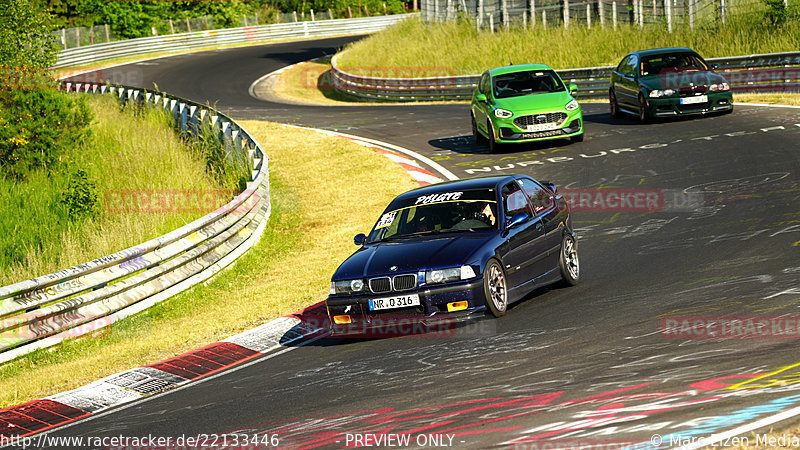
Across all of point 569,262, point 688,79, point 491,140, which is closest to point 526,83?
point 491,140

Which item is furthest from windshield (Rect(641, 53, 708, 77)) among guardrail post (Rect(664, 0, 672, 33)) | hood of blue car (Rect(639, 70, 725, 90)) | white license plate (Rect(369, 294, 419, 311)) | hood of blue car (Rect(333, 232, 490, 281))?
white license plate (Rect(369, 294, 419, 311))

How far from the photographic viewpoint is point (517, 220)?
10.2m

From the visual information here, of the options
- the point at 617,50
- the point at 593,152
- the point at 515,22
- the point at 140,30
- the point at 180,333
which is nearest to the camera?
the point at 180,333

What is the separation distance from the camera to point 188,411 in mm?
7828

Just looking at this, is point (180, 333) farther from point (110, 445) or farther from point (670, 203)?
point (670, 203)

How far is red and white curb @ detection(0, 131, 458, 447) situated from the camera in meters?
8.43

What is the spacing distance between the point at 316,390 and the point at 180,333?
3.66m

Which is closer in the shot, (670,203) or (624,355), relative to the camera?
(624,355)

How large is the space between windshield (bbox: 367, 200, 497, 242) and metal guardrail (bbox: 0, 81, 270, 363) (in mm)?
3379

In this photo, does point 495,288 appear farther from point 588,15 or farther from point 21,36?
point 588,15

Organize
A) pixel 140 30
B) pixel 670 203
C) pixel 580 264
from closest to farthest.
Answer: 1. pixel 580 264
2. pixel 670 203
3. pixel 140 30

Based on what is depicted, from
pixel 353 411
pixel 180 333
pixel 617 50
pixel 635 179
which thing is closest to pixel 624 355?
pixel 353 411

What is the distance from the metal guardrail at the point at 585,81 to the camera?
1045 inches

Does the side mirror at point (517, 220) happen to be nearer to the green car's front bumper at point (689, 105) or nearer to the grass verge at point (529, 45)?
the green car's front bumper at point (689, 105)
